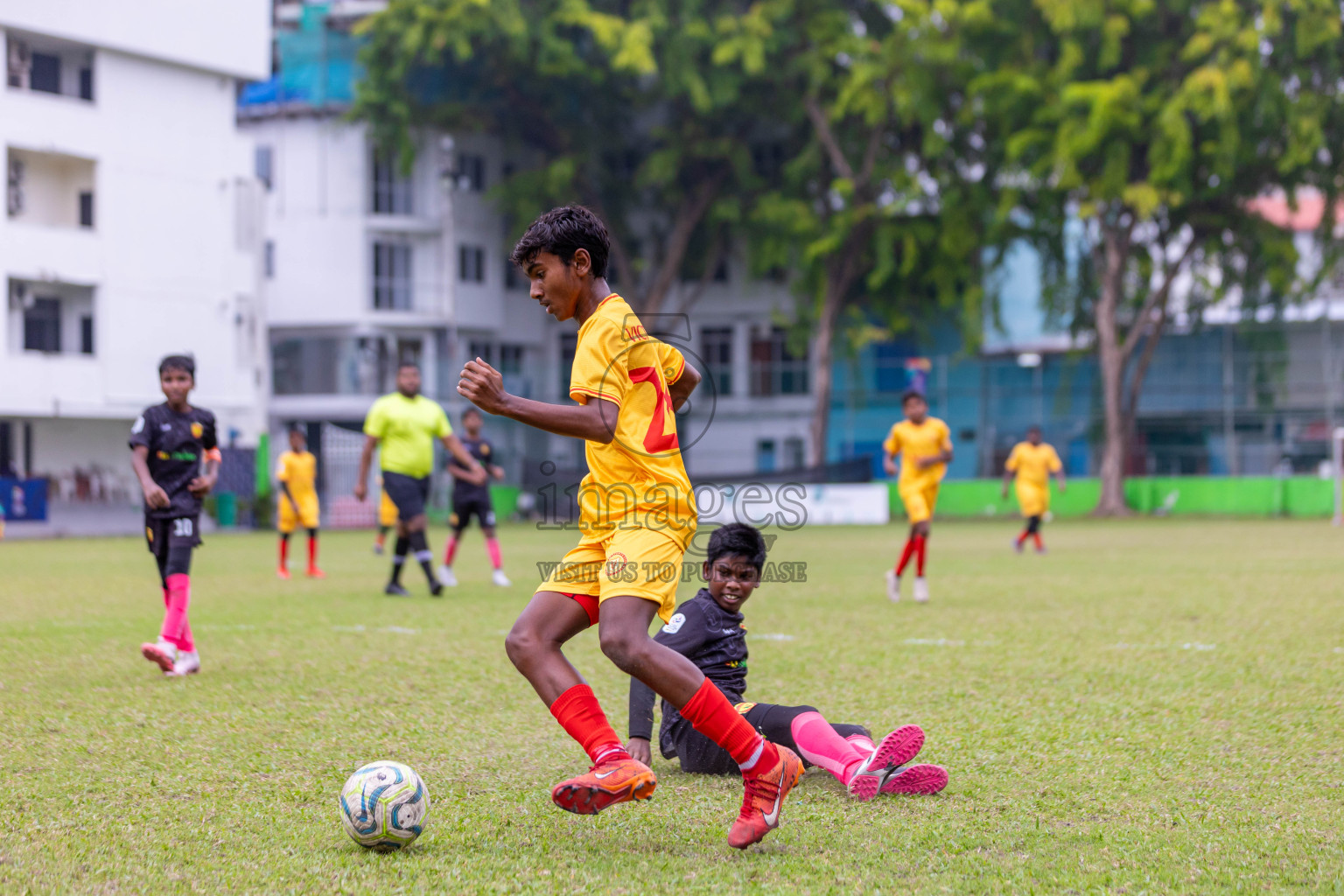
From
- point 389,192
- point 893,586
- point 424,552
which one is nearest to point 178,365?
point 424,552

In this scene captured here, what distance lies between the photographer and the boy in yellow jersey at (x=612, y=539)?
3877mm

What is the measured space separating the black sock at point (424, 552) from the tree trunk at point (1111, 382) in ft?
82.2

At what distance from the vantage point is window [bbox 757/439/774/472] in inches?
1626

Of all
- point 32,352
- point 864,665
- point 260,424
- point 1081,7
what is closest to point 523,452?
point 260,424

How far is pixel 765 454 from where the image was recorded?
43125 mm

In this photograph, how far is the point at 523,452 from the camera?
40156 mm

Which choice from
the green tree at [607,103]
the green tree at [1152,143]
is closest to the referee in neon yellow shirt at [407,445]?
the green tree at [607,103]

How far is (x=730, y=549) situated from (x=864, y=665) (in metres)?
3.06

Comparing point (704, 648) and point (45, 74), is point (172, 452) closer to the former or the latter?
point (704, 648)

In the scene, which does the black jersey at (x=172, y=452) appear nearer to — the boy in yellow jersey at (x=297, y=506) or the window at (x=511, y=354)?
the boy in yellow jersey at (x=297, y=506)

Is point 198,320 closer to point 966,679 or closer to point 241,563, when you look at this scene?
point 241,563

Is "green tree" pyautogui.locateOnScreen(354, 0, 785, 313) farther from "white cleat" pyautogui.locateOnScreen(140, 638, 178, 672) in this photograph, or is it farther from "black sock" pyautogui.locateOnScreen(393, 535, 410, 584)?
"white cleat" pyautogui.locateOnScreen(140, 638, 178, 672)

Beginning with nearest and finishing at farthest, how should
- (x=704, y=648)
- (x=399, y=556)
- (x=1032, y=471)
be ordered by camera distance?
1. (x=704, y=648)
2. (x=399, y=556)
3. (x=1032, y=471)

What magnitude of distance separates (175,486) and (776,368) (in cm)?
3934
